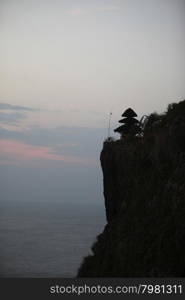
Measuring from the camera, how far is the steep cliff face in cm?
1953

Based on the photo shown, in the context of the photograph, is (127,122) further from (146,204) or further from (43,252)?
(43,252)

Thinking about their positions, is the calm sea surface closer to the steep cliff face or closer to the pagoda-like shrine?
the pagoda-like shrine

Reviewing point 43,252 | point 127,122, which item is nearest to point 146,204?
point 127,122

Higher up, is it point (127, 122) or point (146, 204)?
point (127, 122)

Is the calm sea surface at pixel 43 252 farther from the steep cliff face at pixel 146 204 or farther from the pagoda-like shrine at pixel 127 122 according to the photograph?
the steep cliff face at pixel 146 204

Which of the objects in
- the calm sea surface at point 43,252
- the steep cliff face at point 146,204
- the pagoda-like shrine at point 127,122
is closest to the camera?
the steep cliff face at point 146,204

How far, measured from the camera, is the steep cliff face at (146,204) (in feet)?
64.1

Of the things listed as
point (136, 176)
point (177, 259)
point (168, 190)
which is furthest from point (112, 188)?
point (177, 259)

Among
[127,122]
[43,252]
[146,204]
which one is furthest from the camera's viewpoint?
[43,252]

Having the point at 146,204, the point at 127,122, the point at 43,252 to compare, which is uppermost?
the point at 127,122

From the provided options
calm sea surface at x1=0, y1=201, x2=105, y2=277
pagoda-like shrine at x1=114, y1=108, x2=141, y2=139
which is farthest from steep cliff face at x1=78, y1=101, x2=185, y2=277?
calm sea surface at x1=0, y1=201, x2=105, y2=277

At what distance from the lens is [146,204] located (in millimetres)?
23688

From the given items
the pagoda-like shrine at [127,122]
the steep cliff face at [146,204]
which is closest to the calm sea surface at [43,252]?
the pagoda-like shrine at [127,122]

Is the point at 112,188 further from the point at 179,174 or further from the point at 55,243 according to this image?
the point at 55,243
